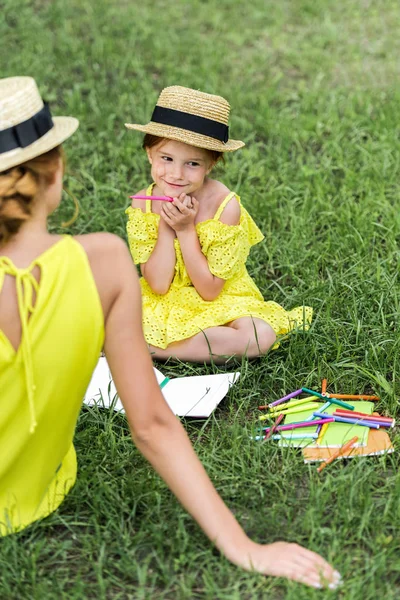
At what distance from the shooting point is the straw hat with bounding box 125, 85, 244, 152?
3303 millimetres

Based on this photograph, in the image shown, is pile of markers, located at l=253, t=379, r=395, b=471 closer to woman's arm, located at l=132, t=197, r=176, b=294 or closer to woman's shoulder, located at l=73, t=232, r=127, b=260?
woman's arm, located at l=132, t=197, r=176, b=294

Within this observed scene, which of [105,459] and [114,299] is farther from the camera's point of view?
[105,459]

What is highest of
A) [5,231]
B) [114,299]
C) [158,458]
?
[5,231]

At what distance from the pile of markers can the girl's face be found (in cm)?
87

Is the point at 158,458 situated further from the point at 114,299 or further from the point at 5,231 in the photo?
the point at 5,231

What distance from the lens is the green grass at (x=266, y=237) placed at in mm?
2436

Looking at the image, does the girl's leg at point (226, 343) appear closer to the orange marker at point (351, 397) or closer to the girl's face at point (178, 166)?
the orange marker at point (351, 397)

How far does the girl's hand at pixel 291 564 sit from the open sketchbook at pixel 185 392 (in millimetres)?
895

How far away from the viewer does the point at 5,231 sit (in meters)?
2.12

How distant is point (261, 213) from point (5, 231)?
250cm

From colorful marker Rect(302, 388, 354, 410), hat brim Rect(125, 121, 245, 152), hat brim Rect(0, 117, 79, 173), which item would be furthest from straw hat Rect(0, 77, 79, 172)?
colorful marker Rect(302, 388, 354, 410)

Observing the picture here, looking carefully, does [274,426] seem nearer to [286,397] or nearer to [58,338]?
[286,397]

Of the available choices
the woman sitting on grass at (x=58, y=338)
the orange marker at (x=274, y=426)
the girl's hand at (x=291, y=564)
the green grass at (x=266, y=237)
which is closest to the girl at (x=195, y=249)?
the green grass at (x=266, y=237)

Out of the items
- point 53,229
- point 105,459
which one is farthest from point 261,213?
point 105,459
